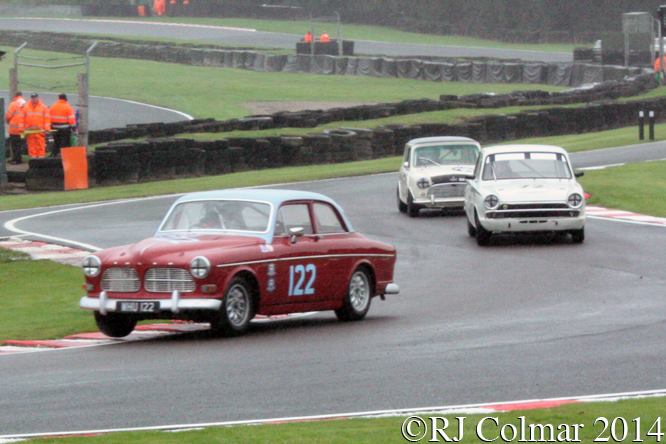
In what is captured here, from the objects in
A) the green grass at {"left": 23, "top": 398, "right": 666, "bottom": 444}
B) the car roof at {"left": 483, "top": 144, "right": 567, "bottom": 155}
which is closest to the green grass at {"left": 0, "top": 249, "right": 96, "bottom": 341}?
the green grass at {"left": 23, "top": 398, "right": 666, "bottom": 444}

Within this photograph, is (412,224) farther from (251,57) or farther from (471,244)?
(251,57)

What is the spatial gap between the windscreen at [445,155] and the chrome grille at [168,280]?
12604 mm

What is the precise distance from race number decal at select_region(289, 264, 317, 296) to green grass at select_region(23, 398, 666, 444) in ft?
17.3

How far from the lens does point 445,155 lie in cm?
2525

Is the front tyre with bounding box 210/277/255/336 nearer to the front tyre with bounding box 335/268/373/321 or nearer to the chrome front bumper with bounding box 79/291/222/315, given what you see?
the chrome front bumper with bounding box 79/291/222/315

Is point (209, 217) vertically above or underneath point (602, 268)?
above

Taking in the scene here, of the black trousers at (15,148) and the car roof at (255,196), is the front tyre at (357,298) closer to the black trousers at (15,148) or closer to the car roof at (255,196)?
the car roof at (255,196)

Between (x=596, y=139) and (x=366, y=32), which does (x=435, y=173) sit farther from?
(x=366, y=32)

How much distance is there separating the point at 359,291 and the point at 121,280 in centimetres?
272

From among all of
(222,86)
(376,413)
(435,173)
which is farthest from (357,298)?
(222,86)

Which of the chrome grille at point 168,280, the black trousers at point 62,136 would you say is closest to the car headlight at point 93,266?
the chrome grille at point 168,280

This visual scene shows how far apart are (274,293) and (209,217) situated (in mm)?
1046

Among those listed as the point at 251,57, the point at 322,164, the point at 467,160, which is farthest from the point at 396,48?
the point at 467,160

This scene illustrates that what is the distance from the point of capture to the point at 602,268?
18047 millimetres
